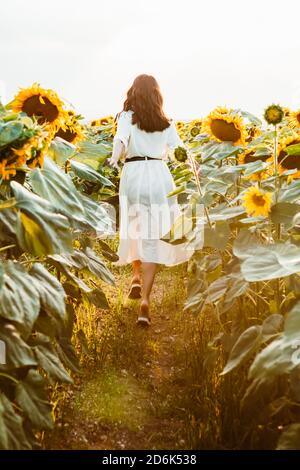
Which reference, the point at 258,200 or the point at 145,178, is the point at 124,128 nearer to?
the point at 145,178

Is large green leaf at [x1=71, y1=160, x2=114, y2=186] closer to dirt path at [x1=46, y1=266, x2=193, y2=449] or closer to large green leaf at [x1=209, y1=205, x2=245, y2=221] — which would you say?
large green leaf at [x1=209, y1=205, x2=245, y2=221]

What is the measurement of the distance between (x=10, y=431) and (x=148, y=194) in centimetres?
309

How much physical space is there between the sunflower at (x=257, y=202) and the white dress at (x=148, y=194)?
2.14m

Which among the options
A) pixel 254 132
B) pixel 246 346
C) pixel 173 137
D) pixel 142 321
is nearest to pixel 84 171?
pixel 246 346

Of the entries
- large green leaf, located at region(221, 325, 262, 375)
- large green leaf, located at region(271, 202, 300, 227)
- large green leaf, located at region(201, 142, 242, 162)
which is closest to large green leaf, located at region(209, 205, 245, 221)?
large green leaf, located at region(271, 202, 300, 227)

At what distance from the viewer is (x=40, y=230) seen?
1.83 m

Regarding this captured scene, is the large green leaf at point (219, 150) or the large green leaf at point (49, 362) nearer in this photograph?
the large green leaf at point (49, 362)

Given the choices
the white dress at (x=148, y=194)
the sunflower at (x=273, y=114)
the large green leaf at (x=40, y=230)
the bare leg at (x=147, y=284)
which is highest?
the sunflower at (x=273, y=114)

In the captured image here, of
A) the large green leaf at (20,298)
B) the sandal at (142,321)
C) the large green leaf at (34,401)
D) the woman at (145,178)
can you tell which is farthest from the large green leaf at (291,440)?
the woman at (145,178)

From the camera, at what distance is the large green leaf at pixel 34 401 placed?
6.27 ft

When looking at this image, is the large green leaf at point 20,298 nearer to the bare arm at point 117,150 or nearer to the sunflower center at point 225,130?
the sunflower center at point 225,130

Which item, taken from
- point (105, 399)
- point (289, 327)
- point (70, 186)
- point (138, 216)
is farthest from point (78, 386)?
point (138, 216)
